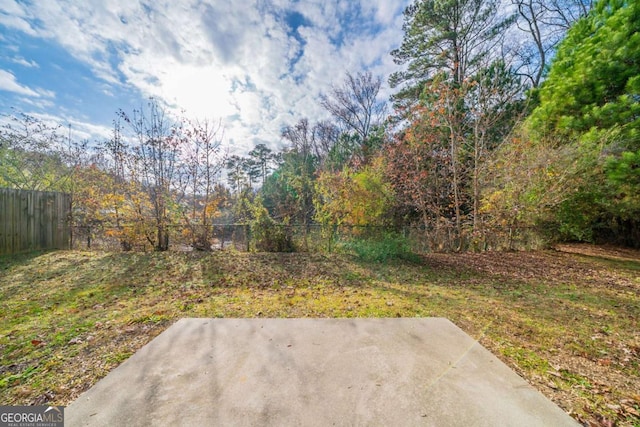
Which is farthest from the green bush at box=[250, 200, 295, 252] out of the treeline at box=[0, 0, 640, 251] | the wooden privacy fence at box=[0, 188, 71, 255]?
the wooden privacy fence at box=[0, 188, 71, 255]

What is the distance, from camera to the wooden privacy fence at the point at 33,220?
5.10 meters

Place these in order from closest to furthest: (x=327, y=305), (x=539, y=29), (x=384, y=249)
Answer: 1. (x=327, y=305)
2. (x=384, y=249)
3. (x=539, y=29)

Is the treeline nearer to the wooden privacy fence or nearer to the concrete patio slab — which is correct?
the wooden privacy fence

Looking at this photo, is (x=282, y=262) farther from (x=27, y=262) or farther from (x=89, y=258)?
(x=27, y=262)

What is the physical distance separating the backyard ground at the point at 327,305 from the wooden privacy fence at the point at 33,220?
20.8 inches

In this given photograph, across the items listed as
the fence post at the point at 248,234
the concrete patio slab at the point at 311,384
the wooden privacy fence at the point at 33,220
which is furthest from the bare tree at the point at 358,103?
the concrete patio slab at the point at 311,384

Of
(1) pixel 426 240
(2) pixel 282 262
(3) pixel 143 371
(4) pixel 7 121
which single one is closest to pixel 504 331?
(3) pixel 143 371

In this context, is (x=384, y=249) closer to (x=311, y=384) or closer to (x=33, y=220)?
(x=311, y=384)

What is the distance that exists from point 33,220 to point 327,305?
7130mm

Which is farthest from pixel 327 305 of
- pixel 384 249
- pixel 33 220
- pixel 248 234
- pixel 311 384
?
pixel 33 220

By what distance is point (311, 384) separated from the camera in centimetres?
146

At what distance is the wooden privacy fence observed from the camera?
16.7 ft

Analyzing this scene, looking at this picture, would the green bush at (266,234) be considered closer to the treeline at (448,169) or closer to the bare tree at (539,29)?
the treeline at (448,169)

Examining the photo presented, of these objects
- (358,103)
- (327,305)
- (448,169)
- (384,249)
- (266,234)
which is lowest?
(327,305)
